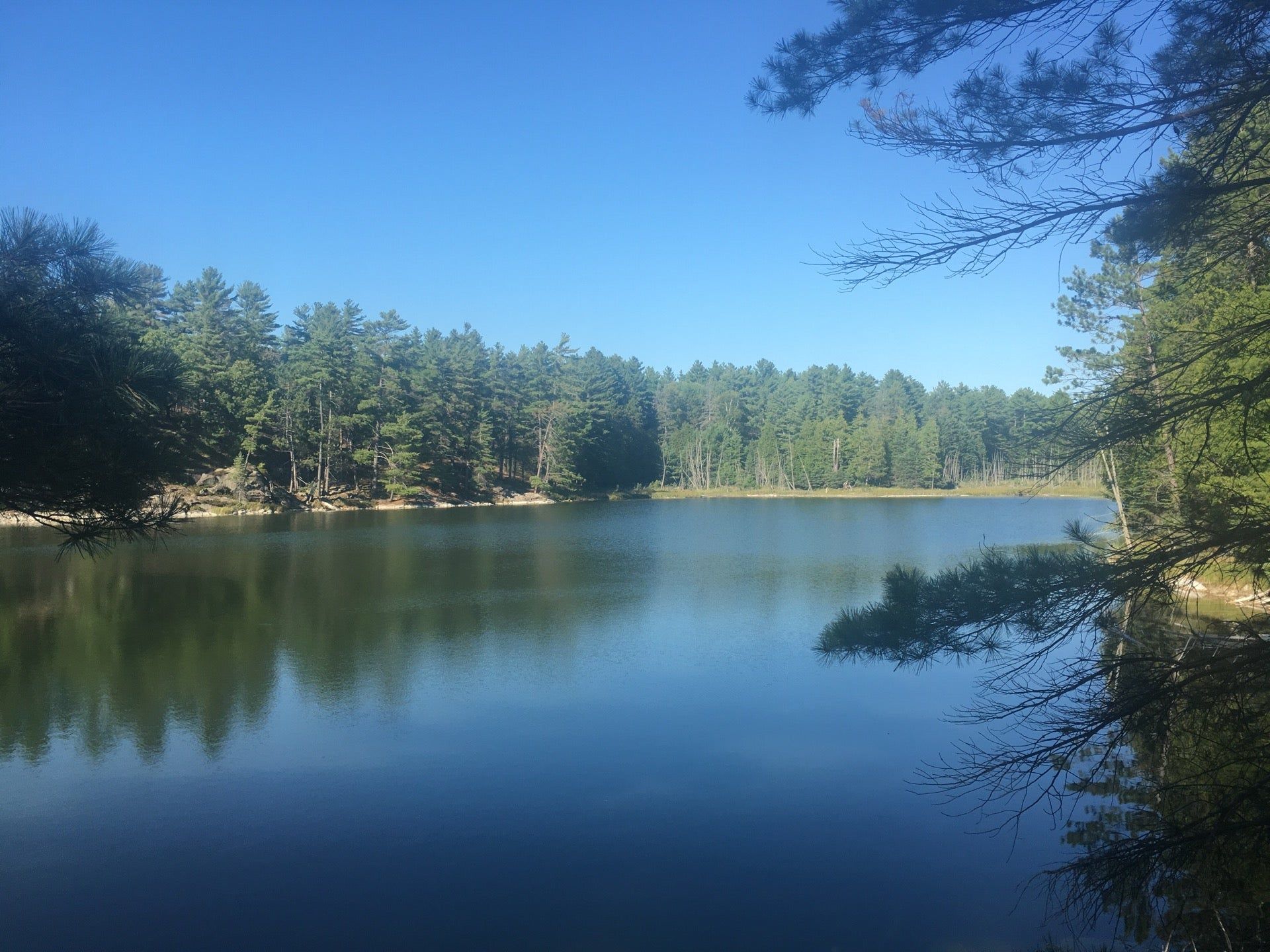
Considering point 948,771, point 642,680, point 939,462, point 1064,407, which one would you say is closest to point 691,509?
point 939,462

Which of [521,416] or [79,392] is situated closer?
[79,392]

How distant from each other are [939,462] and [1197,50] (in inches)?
2220

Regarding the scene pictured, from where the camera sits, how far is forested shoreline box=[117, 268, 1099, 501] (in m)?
34.7

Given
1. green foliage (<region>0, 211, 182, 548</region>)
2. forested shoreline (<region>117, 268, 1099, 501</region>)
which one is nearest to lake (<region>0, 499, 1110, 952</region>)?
green foliage (<region>0, 211, 182, 548</region>)

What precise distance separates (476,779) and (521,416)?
40787 millimetres

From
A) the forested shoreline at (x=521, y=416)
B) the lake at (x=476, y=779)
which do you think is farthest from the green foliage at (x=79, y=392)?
the forested shoreline at (x=521, y=416)

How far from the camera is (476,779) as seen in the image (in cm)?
716

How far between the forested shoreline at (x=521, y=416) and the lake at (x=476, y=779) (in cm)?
570

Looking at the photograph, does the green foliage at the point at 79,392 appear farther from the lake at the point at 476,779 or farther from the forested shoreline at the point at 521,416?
the forested shoreline at the point at 521,416

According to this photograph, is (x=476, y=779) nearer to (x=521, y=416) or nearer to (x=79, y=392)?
(x=79, y=392)

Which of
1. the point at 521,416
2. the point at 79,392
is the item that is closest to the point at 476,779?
the point at 79,392

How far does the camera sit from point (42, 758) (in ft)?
24.6

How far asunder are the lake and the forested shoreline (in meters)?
5.70

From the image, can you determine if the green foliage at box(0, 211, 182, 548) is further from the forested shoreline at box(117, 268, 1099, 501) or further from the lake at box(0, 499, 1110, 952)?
the forested shoreline at box(117, 268, 1099, 501)
